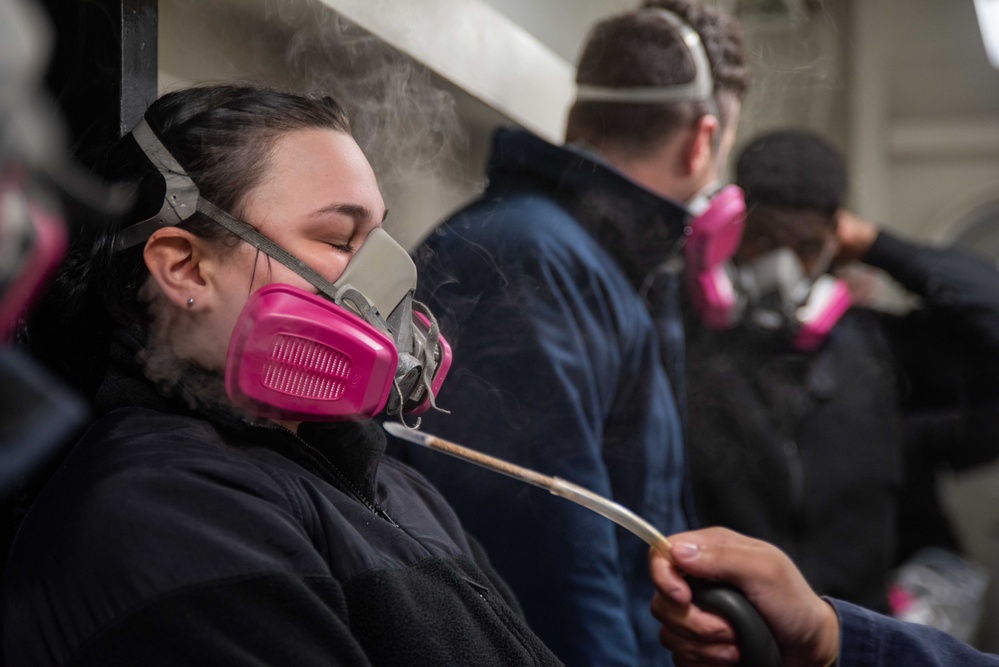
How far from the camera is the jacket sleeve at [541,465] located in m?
1.23

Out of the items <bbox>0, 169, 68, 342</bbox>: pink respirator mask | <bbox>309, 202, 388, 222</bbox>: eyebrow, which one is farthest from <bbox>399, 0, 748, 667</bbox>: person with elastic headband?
<bbox>0, 169, 68, 342</bbox>: pink respirator mask

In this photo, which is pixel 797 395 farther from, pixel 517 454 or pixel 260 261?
pixel 260 261

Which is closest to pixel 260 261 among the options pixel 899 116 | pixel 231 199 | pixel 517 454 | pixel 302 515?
pixel 231 199

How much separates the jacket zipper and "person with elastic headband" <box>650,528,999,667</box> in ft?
1.15

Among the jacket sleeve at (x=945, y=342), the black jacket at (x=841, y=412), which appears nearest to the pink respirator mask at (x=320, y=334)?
the black jacket at (x=841, y=412)

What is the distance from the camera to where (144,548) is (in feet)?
2.45

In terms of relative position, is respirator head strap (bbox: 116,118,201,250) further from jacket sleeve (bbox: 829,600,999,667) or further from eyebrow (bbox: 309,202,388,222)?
jacket sleeve (bbox: 829,600,999,667)

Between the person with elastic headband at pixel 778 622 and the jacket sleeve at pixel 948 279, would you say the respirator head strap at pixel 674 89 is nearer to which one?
the person with elastic headband at pixel 778 622

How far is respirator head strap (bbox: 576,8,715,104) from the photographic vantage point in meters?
1.37

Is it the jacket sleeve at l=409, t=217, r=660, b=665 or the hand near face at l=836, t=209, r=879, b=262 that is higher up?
the hand near face at l=836, t=209, r=879, b=262

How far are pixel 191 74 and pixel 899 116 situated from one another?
4.23 meters

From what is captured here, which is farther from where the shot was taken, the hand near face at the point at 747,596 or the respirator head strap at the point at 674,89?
the respirator head strap at the point at 674,89

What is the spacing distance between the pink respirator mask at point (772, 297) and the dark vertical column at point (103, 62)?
3.63 feet

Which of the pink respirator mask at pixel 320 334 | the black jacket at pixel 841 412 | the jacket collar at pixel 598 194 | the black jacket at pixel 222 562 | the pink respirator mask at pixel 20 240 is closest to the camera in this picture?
Result: the pink respirator mask at pixel 20 240
